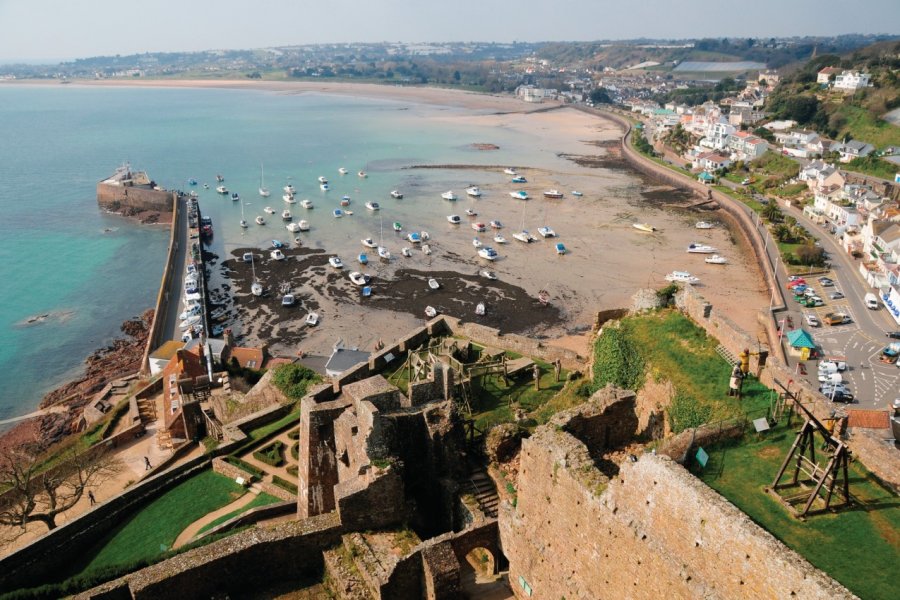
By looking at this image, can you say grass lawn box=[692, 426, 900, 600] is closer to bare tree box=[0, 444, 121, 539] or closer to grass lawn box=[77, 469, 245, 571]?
grass lawn box=[77, 469, 245, 571]

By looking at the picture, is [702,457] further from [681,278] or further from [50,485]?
[681,278]

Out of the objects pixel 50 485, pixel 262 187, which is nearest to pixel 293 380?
pixel 50 485

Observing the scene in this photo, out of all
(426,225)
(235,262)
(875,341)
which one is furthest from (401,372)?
(426,225)

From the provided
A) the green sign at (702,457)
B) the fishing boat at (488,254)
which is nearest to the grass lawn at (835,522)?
the green sign at (702,457)

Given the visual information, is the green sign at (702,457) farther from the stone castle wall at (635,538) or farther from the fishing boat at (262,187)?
the fishing boat at (262,187)

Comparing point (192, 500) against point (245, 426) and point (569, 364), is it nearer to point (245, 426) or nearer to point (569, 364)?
point (245, 426)

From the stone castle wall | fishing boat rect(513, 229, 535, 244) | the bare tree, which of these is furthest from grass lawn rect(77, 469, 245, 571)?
fishing boat rect(513, 229, 535, 244)
